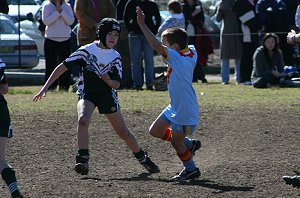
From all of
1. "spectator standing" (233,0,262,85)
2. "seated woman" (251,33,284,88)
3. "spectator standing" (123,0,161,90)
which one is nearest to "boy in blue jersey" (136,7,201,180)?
"spectator standing" (123,0,161,90)

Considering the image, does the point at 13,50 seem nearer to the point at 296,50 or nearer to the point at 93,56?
the point at 296,50

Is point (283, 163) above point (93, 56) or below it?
below

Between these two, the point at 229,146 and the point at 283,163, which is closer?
the point at 283,163

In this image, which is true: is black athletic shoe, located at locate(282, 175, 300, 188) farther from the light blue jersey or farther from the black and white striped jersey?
the black and white striped jersey

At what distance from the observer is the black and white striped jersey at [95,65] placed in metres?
9.61

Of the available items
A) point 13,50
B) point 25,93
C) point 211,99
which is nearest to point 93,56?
point 211,99

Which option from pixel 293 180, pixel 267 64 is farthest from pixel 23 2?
pixel 293 180

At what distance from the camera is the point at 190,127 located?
9.36 m

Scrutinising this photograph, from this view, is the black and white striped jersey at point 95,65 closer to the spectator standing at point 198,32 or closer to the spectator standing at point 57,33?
the spectator standing at point 57,33

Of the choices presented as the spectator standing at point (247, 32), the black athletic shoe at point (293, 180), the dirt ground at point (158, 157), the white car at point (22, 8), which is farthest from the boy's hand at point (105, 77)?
the white car at point (22, 8)

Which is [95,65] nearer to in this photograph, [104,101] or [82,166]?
[104,101]

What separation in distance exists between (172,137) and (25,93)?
7.81 meters

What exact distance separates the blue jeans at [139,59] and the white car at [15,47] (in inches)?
158

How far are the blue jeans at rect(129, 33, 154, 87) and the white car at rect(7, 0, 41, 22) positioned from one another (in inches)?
183
